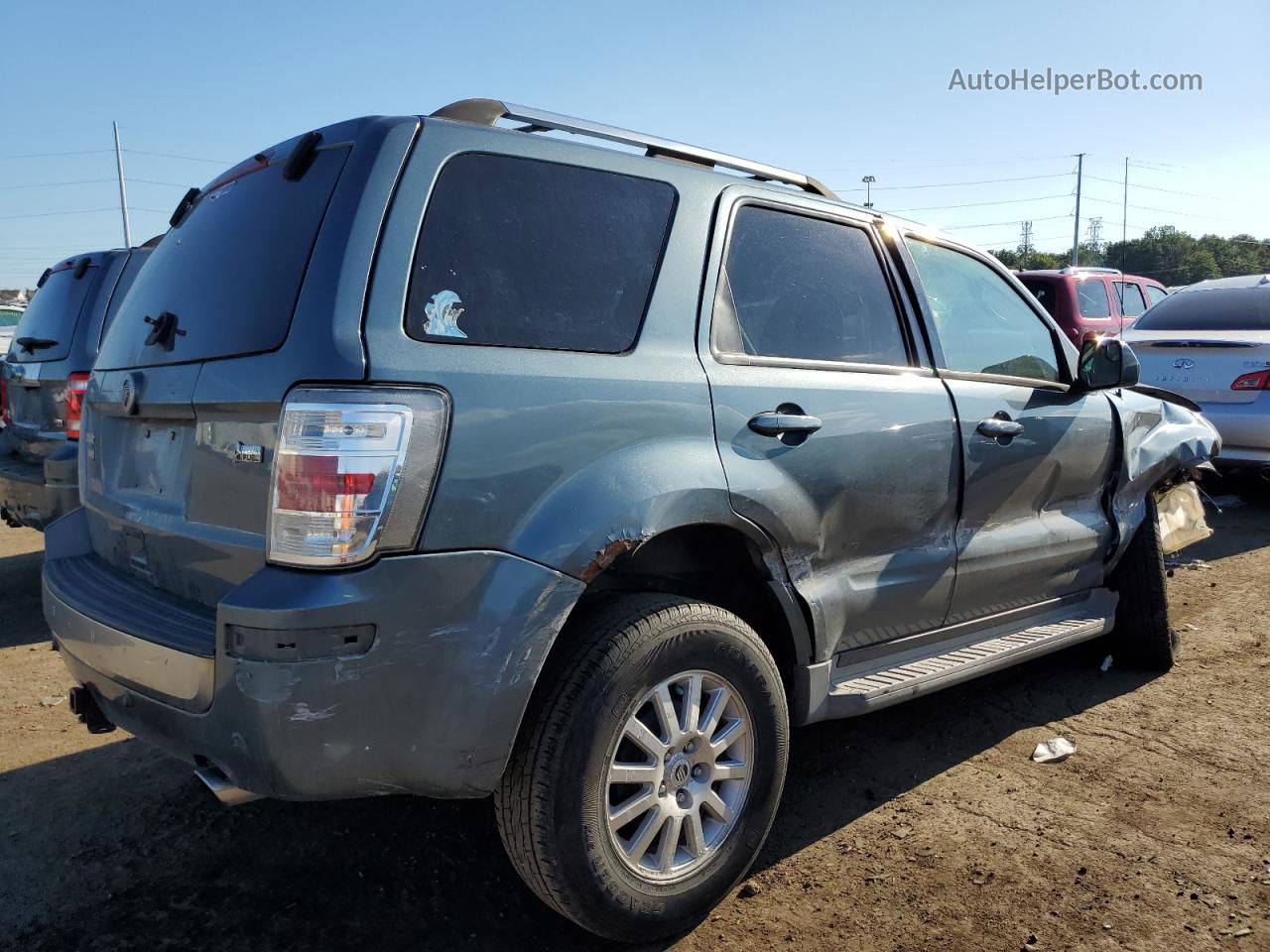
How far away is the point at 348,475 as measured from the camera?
1877 mm

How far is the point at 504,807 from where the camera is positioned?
6.97 feet

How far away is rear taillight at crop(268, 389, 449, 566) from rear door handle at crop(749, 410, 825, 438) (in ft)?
3.13

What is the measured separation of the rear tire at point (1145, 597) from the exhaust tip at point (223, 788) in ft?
11.7

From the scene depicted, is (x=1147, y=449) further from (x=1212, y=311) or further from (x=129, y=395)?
(x=1212, y=311)

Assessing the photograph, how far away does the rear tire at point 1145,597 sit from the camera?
160 inches

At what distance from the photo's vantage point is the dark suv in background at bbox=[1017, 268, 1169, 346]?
1027 centimetres

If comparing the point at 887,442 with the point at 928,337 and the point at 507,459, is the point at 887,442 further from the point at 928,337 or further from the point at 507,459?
the point at 507,459

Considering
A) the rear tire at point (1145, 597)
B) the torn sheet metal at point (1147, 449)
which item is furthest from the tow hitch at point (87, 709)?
the rear tire at point (1145, 597)

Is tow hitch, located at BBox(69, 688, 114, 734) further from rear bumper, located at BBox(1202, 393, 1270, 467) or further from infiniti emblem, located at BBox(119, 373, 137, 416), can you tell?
rear bumper, located at BBox(1202, 393, 1270, 467)

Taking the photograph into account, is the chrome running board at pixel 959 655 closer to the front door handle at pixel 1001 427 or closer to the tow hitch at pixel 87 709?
the front door handle at pixel 1001 427

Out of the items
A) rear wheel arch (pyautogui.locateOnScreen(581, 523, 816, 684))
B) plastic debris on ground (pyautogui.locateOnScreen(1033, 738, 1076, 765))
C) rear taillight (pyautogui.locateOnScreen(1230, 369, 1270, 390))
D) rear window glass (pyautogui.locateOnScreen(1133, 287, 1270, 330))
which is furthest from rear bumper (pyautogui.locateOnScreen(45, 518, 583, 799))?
rear window glass (pyautogui.locateOnScreen(1133, 287, 1270, 330))

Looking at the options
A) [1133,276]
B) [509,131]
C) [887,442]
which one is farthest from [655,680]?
[1133,276]

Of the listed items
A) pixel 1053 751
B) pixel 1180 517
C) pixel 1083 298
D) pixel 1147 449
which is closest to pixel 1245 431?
pixel 1180 517

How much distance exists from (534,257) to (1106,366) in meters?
2.55
